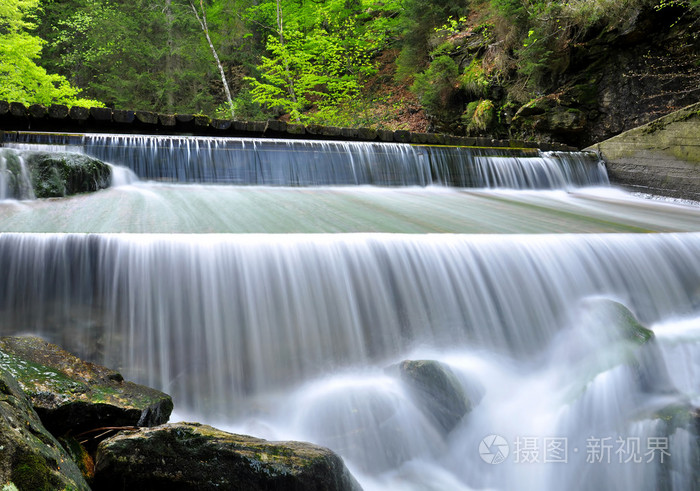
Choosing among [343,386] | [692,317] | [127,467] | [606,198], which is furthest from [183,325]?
[606,198]

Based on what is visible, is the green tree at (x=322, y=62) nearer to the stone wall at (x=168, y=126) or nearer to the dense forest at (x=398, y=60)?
the dense forest at (x=398, y=60)

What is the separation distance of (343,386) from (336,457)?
98cm

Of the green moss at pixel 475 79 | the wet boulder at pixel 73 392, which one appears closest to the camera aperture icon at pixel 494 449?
the wet boulder at pixel 73 392

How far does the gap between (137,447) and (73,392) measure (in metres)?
0.44

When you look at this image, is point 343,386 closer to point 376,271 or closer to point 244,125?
point 376,271

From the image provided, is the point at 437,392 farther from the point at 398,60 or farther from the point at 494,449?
the point at 398,60

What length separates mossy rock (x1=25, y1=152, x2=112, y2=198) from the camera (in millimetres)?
4352

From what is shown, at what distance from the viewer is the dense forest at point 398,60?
8555 mm

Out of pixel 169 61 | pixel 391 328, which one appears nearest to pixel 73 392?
pixel 391 328

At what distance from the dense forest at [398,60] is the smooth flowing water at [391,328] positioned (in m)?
5.94

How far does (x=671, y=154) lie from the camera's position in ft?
22.1

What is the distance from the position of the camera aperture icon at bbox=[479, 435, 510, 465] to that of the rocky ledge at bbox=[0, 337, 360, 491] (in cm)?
102

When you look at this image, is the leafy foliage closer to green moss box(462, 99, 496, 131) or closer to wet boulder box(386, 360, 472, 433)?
green moss box(462, 99, 496, 131)

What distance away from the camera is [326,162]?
6.79 m
